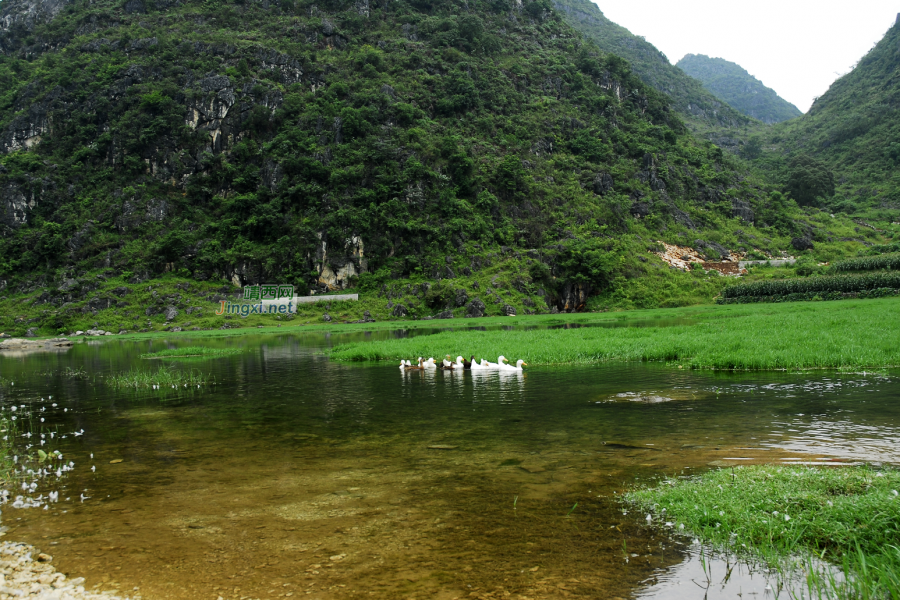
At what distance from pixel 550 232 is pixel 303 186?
43826 millimetres

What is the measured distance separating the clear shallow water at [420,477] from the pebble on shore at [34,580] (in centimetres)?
21

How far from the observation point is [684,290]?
253 feet

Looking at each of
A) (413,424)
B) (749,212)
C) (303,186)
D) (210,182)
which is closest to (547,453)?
(413,424)

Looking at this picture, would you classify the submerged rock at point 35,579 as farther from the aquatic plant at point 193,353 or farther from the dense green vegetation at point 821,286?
the dense green vegetation at point 821,286

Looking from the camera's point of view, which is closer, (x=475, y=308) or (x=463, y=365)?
(x=463, y=365)

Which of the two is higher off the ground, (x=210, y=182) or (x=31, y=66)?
(x=31, y=66)

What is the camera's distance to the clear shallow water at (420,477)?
599cm

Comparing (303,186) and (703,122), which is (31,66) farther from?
(703,122)

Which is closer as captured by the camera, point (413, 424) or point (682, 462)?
point (682, 462)

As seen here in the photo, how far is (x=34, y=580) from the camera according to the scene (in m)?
6.11

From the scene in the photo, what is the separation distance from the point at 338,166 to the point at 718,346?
271 ft

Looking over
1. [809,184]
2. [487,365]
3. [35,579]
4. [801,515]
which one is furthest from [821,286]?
[809,184]

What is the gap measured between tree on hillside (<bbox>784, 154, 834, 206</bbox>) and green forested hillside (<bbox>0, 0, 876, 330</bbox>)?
52.6 feet

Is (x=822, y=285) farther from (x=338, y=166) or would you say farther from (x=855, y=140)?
(x=855, y=140)
